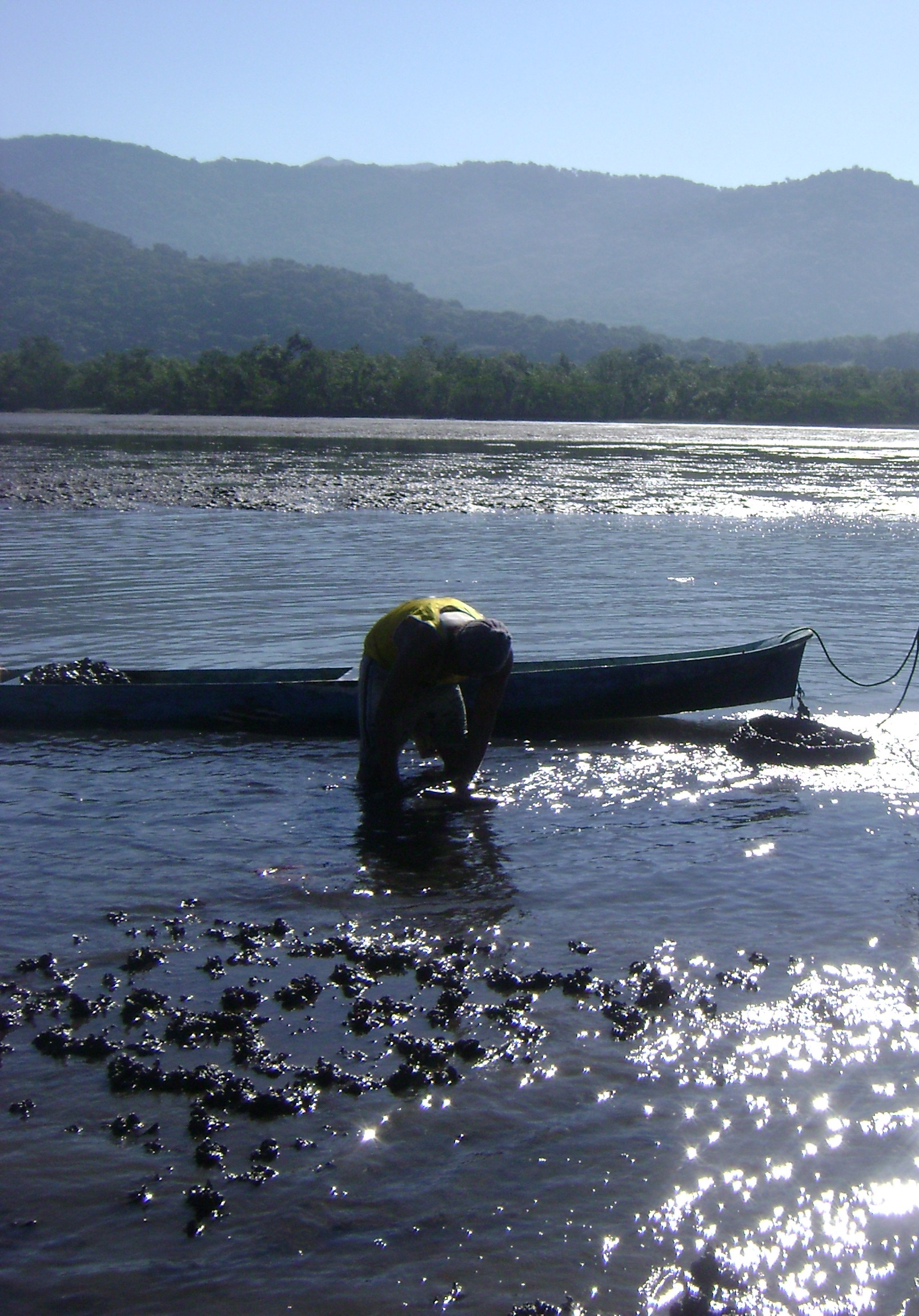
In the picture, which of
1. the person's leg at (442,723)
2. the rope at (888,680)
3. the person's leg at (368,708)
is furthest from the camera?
the rope at (888,680)

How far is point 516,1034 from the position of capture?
17.1 feet

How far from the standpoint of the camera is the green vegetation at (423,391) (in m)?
101

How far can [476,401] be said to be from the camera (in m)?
103

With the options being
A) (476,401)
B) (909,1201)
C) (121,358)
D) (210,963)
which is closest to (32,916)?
(210,963)

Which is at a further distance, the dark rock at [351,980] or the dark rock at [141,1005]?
the dark rock at [351,980]

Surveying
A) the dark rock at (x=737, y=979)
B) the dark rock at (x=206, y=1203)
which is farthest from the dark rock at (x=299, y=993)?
the dark rock at (x=737, y=979)

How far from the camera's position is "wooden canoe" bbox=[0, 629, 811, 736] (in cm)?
998

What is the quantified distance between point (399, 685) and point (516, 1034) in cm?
256

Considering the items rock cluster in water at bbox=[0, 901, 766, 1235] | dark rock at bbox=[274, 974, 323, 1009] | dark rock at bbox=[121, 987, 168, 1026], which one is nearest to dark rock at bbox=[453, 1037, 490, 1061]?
rock cluster in water at bbox=[0, 901, 766, 1235]

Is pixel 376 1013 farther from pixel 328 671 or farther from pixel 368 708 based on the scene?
pixel 328 671

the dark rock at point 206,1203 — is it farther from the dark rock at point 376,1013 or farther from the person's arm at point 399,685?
the person's arm at point 399,685

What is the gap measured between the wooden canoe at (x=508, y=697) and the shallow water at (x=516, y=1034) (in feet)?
1.02

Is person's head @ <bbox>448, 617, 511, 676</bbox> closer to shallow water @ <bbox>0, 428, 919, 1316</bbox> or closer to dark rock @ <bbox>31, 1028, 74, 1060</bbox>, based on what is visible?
shallow water @ <bbox>0, 428, 919, 1316</bbox>

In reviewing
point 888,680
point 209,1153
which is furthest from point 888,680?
point 209,1153
